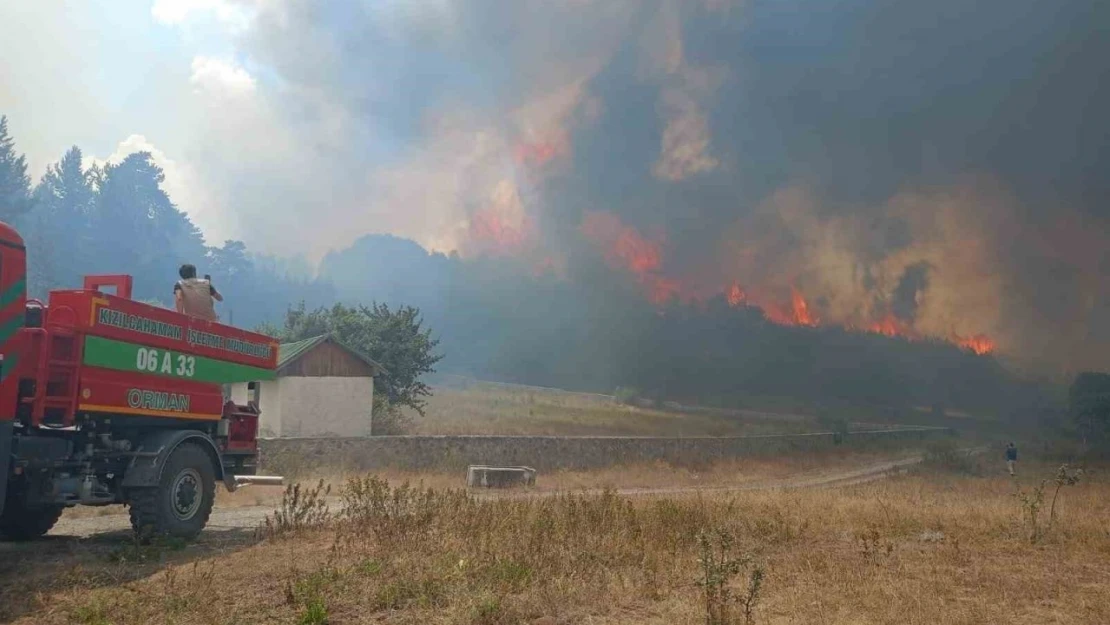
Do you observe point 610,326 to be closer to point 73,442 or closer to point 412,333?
point 412,333

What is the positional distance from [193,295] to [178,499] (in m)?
3.07

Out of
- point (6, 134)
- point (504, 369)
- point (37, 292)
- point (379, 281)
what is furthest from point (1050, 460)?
point (379, 281)

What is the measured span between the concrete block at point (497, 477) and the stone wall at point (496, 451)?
10.2ft

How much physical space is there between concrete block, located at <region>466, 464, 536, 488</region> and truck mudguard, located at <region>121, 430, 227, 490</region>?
1186cm

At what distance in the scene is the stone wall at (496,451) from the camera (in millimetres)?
22703

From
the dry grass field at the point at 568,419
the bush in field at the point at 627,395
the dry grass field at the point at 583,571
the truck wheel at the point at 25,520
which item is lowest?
the dry grass field at the point at 583,571

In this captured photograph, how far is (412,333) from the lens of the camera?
38.3 metres

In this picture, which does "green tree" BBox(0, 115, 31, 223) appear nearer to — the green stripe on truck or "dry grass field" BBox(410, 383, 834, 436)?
"dry grass field" BBox(410, 383, 834, 436)

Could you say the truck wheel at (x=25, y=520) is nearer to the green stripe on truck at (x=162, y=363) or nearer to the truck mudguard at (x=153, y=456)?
the truck mudguard at (x=153, y=456)

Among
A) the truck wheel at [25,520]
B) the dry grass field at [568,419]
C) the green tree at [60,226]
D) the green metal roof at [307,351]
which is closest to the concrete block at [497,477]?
the green metal roof at [307,351]

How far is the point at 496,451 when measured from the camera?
89.5 ft

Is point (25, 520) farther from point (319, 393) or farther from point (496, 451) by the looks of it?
point (319, 393)

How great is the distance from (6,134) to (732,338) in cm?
7596

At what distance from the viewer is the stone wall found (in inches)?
894
